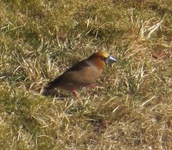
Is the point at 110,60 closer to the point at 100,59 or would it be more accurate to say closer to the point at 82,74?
the point at 100,59

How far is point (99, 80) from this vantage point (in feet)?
18.6

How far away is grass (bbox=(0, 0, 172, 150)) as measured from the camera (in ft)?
16.6

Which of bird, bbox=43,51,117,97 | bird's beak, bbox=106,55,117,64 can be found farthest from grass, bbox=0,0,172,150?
bird's beak, bbox=106,55,117,64

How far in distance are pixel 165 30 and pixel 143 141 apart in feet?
5.52

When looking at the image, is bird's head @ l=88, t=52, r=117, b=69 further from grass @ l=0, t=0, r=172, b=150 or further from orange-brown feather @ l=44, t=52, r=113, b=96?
grass @ l=0, t=0, r=172, b=150

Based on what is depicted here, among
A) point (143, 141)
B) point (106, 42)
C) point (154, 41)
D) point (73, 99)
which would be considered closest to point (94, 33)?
point (106, 42)

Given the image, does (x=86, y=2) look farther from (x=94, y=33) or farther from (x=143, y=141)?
(x=143, y=141)

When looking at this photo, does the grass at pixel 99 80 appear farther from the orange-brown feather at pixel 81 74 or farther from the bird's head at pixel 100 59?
the bird's head at pixel 100 59

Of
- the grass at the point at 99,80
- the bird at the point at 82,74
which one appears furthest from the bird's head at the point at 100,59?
the grass at the point at 99,80

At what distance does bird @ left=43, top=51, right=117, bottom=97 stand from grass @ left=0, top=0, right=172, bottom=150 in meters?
0.12

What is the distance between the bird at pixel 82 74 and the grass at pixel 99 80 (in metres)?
0.12

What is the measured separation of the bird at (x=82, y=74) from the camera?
5324 millimetres

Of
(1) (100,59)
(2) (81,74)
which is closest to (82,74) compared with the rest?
(2) (81,74)

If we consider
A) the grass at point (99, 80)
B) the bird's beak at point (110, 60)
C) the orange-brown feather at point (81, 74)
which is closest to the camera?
the grass at point (99, 80)
